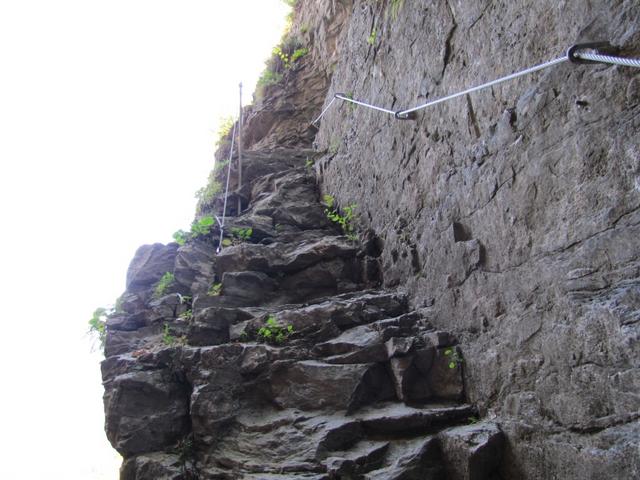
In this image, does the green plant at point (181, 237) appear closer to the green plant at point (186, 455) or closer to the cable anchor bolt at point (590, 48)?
the green plant at point (186, 455)

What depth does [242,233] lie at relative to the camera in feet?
21.5

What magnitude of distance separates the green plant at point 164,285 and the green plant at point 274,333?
1692 millimetres

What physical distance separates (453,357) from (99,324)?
12.9 ft

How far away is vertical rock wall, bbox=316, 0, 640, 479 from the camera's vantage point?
250 cm

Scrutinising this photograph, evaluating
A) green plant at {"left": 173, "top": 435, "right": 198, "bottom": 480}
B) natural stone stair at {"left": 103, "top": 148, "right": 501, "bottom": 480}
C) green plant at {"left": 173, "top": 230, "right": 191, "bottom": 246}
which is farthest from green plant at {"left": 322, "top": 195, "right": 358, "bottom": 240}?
green plant at {"left": 173, "top": 435, "right": 198, "bottom": 480}

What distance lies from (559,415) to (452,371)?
3.41 feet

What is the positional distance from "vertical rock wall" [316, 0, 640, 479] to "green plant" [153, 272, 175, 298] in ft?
8.42

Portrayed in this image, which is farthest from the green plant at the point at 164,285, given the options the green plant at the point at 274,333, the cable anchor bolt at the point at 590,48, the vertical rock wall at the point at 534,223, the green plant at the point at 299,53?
the green plant at the point at 299,53

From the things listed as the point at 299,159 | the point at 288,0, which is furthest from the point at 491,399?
the point at 288,0

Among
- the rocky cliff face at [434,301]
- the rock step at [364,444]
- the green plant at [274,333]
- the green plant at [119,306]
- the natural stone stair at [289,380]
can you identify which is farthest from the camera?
the green plant at [119,306]

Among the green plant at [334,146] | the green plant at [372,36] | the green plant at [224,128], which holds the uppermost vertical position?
the green plant at [224,128]

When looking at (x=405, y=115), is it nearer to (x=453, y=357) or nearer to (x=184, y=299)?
(x=453, y=357)

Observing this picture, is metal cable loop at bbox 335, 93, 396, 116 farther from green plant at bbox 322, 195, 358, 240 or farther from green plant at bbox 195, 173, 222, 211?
green plant at bbox 195, 173, 222, 211

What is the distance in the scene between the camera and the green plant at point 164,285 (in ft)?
19.3
